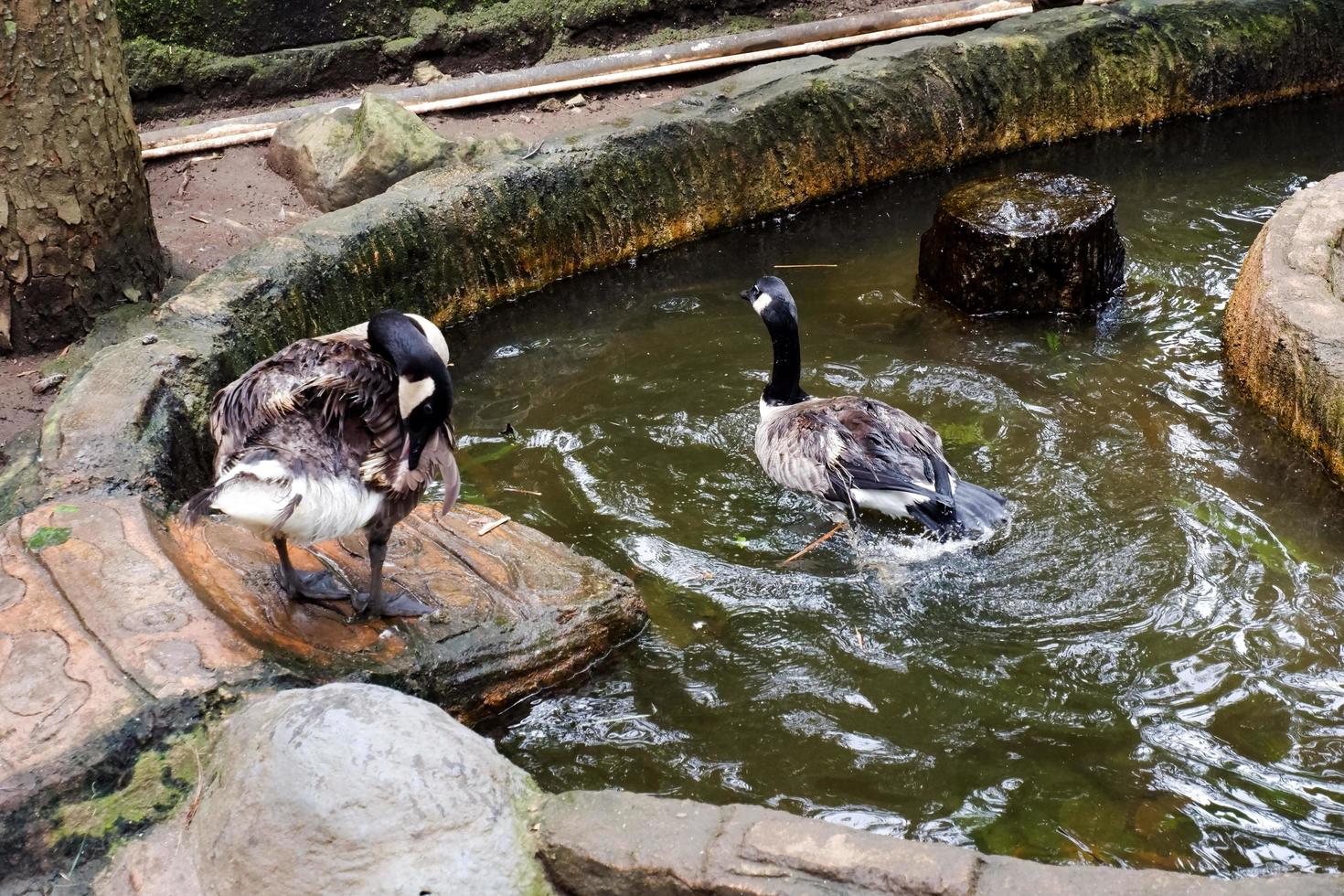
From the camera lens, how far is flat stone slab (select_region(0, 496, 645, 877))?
9.78 feet

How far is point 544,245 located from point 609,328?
0.75 meters

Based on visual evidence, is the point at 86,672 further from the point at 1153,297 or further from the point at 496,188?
the point at 1153,297

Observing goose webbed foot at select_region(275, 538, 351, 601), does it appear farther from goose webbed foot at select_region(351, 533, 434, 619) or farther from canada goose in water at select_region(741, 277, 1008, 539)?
canada goose in water at select_region(741, 277, 1008, 539)

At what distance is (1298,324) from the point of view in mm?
5211

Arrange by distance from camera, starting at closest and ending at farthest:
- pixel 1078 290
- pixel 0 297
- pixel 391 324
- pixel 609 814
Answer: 1. pixel 609 814
2. pixel 391 324
3. pixel 0 297
4. pixel 1078 290

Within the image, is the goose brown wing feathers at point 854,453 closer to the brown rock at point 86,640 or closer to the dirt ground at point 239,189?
the brown rock at point 86,640

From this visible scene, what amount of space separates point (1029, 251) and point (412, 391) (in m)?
4.44

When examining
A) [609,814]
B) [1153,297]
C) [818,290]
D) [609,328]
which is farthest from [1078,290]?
[609,814]

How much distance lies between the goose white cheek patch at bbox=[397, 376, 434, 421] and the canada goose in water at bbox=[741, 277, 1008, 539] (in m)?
2.21

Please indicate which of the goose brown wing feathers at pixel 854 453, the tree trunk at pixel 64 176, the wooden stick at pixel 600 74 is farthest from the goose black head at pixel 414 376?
the wooden stick at pixel 600 74

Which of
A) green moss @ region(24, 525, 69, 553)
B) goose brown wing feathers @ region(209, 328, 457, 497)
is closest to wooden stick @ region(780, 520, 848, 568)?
goose brown wing feathers @ region(209, 328, 457, 497)

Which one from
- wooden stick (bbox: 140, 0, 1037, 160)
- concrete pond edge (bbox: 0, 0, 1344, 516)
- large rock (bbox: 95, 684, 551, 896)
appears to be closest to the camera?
large rock (bbox: 95, 684, 551, 896)

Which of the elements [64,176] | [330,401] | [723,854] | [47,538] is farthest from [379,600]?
[64,176]

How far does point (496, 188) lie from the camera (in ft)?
22.3
